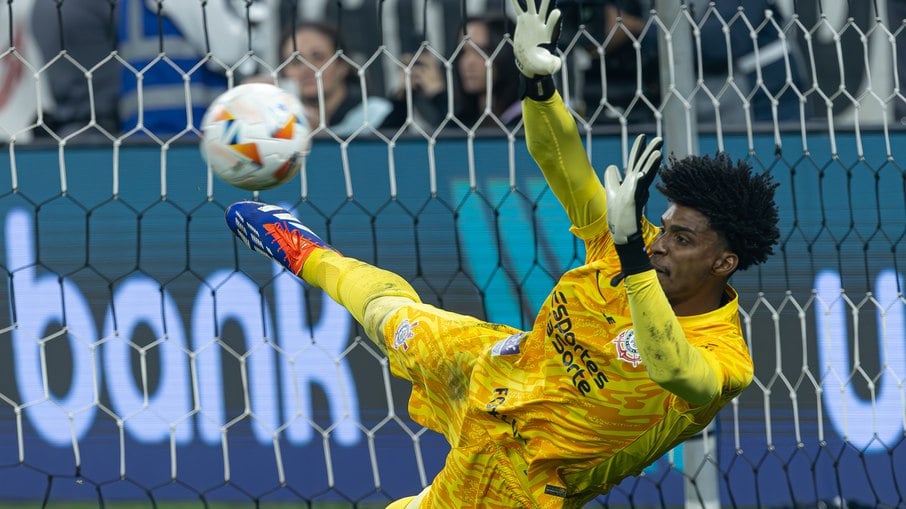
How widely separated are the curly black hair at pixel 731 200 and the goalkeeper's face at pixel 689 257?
24 mm

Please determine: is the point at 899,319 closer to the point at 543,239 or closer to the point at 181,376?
the point at 543,239

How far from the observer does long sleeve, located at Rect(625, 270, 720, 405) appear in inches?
114

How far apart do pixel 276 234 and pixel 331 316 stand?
105cm

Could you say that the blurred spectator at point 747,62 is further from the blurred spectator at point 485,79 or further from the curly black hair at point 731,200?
the curly black hair at point 731,200

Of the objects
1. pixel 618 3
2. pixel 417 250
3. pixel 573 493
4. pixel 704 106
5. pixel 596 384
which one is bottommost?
pixel 573 493

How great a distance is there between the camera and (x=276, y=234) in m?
4.00

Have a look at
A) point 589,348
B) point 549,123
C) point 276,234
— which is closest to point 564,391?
point 589,348

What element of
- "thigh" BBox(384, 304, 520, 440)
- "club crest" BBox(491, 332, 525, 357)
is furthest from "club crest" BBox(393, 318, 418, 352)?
"club crest" BBox(491, 332, 525, 357)

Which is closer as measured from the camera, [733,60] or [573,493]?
[573,493]

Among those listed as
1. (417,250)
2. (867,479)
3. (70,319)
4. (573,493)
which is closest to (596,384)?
(573,493)

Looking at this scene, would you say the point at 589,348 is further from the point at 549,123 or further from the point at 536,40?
the point at 536,40

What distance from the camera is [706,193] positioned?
3.27 meters

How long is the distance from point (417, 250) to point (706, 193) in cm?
178

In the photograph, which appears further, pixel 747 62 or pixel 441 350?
pixel 747 62
